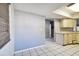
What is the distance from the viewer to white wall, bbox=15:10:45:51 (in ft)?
11.0

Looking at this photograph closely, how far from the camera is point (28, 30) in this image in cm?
382

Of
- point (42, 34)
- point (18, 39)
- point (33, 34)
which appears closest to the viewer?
point (18, 39)

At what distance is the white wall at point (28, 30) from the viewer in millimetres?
3340

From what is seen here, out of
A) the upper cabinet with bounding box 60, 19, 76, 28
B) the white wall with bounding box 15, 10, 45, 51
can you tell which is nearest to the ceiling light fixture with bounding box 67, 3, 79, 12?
the white wall with bounding box 15, 10, 45, 51

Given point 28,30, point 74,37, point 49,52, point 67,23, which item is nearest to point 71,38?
point 74,37

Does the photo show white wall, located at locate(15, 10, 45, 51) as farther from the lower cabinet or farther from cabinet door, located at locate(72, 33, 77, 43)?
cabinet door, located at locate(72, 33, 77, 43)

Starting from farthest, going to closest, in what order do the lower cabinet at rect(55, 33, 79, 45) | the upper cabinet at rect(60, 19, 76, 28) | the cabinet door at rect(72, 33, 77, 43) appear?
the upper cabinet at rect(60, 19, 76, 28)
the cabinet door at rect(72, 33, 77, 43)
the lower cabinet at rect(55, 33, 79, 45)

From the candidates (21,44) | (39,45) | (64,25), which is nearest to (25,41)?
(21,44)

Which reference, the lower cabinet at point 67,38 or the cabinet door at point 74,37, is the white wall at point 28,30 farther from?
the cabinet door at point 74,37

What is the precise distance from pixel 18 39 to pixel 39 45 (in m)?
1.19

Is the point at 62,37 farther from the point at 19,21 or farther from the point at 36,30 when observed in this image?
the point at 19,21

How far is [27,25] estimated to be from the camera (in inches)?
148

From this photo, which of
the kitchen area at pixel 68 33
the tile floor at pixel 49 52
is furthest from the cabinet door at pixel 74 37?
the tile floor at pixel 49 52

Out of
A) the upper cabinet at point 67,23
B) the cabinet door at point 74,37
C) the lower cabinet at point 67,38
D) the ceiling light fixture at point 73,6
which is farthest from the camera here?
the upper cabinet at point 67,23
